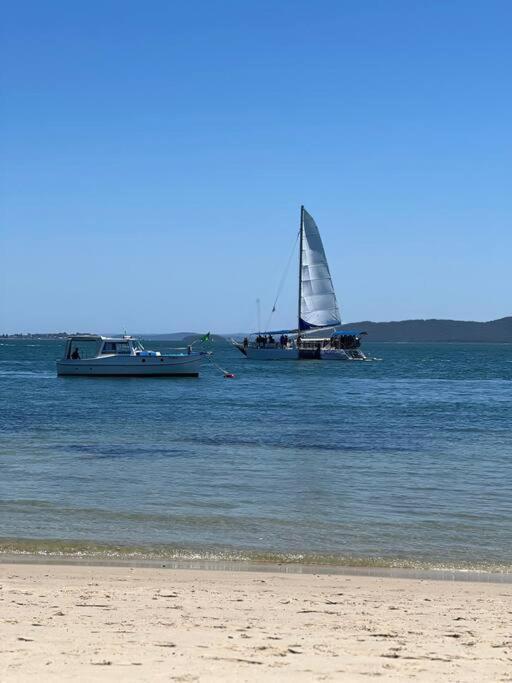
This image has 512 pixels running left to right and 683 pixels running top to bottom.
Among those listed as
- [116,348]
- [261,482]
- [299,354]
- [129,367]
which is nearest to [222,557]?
[261,482]

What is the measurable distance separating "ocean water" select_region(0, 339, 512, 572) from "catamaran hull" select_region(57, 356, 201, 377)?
52.8ft

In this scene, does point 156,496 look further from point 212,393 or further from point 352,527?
point 212,393

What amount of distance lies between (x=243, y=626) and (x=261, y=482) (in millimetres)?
11578

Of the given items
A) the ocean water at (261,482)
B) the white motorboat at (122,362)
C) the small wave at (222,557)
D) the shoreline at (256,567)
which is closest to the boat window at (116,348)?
the white motorboat at (122,362)

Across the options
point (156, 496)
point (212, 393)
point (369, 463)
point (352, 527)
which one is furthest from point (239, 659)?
point (212, 393)

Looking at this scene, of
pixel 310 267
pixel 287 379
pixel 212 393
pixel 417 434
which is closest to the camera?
pixel 417 434

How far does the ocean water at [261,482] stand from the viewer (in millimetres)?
14523

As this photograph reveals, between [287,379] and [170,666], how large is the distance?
204ft

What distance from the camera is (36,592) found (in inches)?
424

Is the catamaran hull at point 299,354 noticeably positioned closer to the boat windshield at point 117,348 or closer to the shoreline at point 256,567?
the boat windshield at point 117,348

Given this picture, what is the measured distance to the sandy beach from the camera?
7.59m

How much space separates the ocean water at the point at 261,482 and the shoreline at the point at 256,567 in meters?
0.30

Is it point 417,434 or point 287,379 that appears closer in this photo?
point 417,434

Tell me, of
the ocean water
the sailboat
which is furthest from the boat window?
the sailboat
